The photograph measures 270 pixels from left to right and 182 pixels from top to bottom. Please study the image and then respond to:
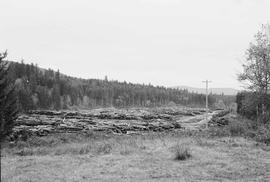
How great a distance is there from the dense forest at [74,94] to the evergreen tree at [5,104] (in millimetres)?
61477

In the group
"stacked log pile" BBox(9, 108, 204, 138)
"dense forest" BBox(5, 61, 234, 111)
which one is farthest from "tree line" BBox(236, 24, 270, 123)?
"dense forest" BBox(5, 61, 234, 111)

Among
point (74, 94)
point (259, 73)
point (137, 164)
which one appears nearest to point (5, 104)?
point (137, 164)

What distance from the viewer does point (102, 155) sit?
1728 cm

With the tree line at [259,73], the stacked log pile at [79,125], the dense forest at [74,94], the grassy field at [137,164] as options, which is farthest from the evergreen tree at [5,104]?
the dense forest at [74,94]

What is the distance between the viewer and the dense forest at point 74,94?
326 ft

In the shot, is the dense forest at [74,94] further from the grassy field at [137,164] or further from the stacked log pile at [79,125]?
the grassy field at [137,164]

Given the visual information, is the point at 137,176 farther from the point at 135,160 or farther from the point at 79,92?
the point at 79,92

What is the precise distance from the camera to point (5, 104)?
15.4 meters

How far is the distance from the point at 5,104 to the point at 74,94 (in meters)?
114

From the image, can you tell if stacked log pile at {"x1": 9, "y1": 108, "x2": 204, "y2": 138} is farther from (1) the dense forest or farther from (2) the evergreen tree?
(1) the dense forest

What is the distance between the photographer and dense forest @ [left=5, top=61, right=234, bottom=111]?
99500 millimetres

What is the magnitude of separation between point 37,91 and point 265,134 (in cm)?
8491

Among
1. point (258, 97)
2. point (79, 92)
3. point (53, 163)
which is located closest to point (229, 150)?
point (53, 163)

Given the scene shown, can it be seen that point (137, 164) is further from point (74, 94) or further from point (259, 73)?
point (74, 94)
